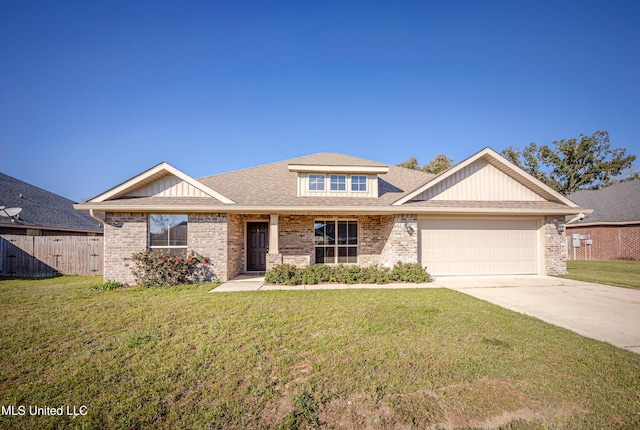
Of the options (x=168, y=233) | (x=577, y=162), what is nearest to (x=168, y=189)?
(x=168, y=233)

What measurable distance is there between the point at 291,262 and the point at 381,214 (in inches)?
163

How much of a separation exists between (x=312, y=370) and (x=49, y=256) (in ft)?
47.1

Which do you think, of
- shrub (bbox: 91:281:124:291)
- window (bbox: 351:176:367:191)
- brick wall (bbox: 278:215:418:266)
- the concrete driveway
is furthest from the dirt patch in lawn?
shrub (bbox: 91:281:124:291)

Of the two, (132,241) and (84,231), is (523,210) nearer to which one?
(132,241)

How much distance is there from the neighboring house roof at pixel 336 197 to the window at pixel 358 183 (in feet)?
0.90

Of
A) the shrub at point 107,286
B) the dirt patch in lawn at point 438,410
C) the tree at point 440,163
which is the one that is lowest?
the shrub at point 107,286

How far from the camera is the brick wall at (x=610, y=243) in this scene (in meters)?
17.8

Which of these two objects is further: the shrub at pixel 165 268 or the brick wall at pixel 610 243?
the brick wall at pixel 610 243

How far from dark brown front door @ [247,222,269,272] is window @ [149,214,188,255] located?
2.69m

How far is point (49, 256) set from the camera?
11906mm

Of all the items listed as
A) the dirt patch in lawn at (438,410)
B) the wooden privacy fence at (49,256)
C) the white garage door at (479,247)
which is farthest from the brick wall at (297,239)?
the dirt patch in lawn at (438,410)

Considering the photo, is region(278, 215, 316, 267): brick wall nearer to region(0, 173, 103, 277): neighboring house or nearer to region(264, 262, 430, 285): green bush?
region(264, 262, 430, 285): green bush

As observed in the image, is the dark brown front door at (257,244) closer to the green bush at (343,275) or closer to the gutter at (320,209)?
the gutter at (320,209)

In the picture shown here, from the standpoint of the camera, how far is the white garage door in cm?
1077
